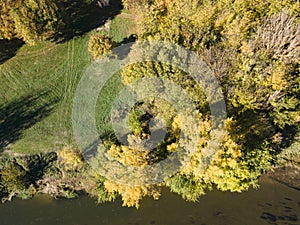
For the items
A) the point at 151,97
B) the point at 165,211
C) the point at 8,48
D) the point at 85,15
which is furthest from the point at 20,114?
the point at 165,211

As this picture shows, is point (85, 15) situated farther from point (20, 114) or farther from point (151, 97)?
point (151, 97)

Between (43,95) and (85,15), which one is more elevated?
(85,15)

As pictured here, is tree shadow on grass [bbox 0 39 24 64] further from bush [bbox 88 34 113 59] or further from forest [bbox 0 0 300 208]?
bush [bbox 88 34 113 59]

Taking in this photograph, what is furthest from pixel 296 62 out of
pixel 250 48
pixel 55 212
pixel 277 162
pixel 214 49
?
pixel 55 212

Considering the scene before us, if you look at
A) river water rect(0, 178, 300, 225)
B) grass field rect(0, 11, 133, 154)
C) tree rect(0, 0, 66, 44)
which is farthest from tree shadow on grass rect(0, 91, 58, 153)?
river water rect(0, 178, 300, 225)

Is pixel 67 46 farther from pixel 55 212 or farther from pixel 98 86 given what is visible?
pixel 55 212

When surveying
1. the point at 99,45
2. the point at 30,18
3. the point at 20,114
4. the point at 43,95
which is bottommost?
the point at 20,114
